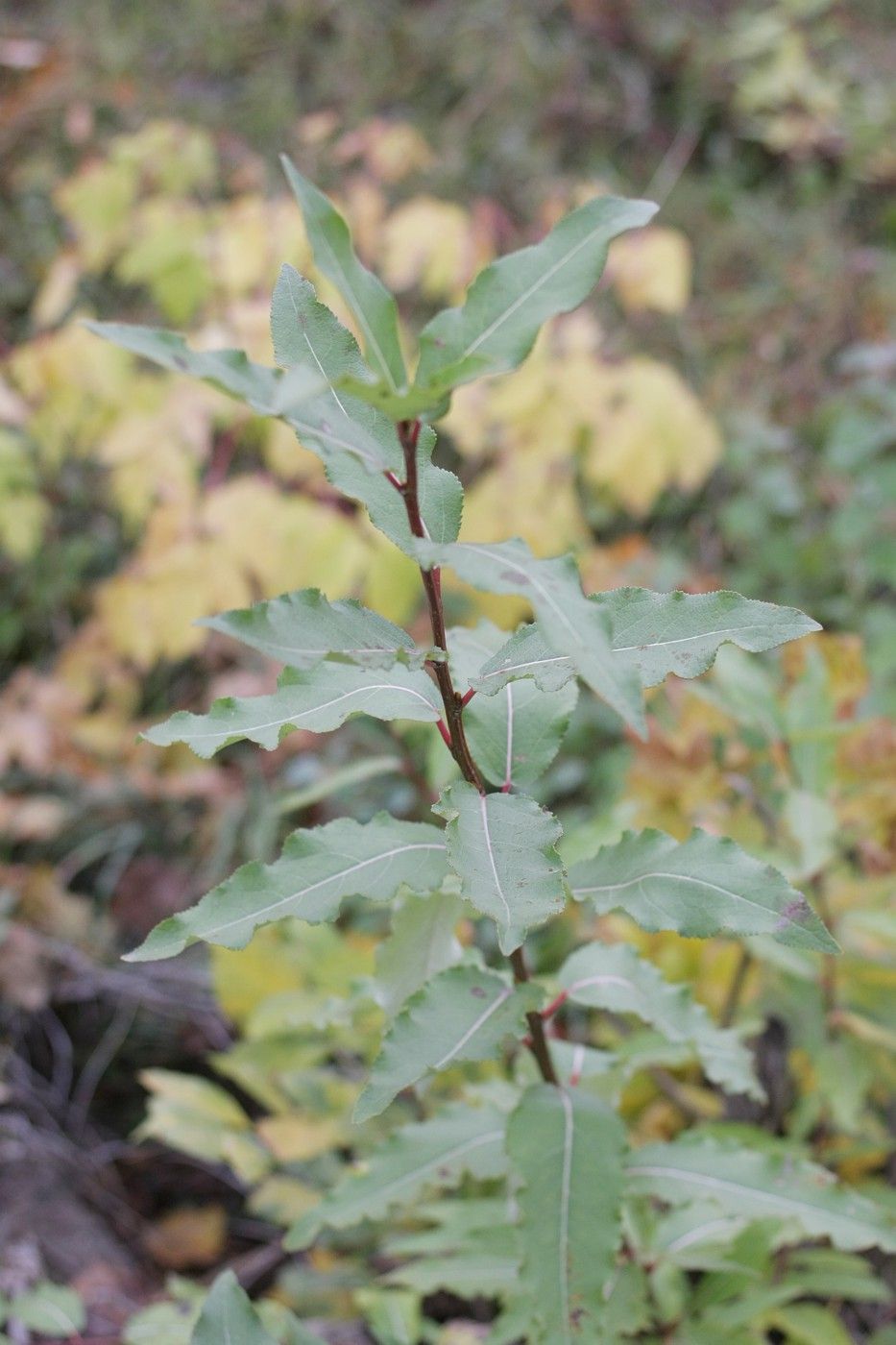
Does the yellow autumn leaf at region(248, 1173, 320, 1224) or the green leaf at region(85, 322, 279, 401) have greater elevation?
the green leaf at region(85, 322, 279, 401)

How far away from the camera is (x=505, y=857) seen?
642 mm

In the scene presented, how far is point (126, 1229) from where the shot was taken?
5.43 ft

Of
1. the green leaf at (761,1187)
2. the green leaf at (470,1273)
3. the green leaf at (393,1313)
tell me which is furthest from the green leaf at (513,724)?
the green leaf at (393,1313)

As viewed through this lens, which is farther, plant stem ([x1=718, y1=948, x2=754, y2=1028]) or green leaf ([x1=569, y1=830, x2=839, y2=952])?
plant stem ([x1=718, y1=948, x2=754, y2=1028])

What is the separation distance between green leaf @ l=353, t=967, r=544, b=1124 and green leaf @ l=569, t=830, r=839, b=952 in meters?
0.09

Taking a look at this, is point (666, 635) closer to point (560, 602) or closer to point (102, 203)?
point (560, 602)

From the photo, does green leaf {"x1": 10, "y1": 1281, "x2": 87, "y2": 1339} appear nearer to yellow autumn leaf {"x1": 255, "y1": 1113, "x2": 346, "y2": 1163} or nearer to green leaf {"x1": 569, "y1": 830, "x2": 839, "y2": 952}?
yellow autumn leaf {"x1": 255, "y1": 1113, "x2": 346, "y2": 1163}

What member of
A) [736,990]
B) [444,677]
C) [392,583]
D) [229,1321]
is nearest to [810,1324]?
[736,990]

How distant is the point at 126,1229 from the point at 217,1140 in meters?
0.47

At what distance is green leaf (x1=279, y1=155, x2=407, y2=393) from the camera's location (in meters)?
0.57

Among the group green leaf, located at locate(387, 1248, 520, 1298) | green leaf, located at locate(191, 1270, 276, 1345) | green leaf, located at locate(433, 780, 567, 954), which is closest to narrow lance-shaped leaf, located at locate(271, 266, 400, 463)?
green leaf, located at locate(433, 780, 567, 954)

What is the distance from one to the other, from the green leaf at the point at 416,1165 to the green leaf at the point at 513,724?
1.02 ft

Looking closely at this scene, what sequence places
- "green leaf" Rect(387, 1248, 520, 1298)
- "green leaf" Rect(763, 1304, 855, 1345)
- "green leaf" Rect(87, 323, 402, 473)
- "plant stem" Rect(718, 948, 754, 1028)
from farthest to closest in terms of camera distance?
"plant stem" Rect(718, 948, 754, 1028)
"green leaf" Rect(763, 1304, 855, 1345)
"green leaf" Rect(387, 1248, 520, 1298)
"green leaf" Rect(87, 323, 402, 473)

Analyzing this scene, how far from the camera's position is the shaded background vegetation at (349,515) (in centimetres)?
137
